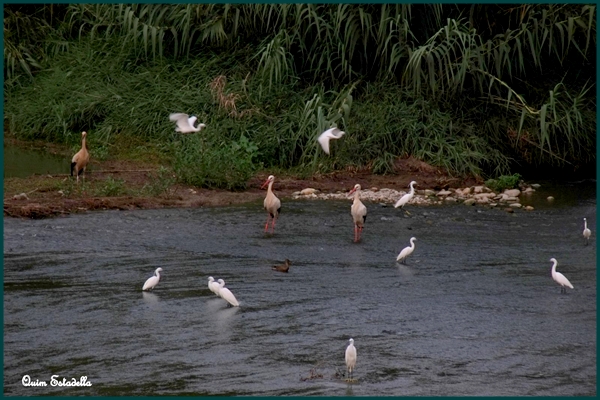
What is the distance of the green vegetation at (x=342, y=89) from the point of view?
16.4m

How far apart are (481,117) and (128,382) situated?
10.5 metres

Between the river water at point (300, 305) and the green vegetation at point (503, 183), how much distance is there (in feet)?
5.20

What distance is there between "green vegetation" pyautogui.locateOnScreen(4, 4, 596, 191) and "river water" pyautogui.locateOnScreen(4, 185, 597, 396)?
237 centimetres

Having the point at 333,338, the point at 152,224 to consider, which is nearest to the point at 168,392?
the point at 333,338

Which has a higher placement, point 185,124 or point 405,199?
point 185,124

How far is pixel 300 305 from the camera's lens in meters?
9.84

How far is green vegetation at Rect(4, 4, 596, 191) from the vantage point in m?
16.4

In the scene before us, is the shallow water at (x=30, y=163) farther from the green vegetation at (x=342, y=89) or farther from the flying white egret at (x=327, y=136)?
the flying white egret at (x=327, y=136)

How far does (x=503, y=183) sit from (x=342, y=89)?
116 inches

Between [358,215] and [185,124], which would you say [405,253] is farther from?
[185,124]

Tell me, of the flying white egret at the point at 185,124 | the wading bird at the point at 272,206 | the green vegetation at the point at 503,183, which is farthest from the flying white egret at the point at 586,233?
the flying white egret at the point at 185,124

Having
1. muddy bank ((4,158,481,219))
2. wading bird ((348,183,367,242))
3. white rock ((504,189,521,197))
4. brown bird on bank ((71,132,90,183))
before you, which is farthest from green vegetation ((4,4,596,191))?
wading bird ((348,183,367,242))

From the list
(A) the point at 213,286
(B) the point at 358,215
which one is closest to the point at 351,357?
(A) the point at 213,286

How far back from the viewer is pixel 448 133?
16781 millimetres
